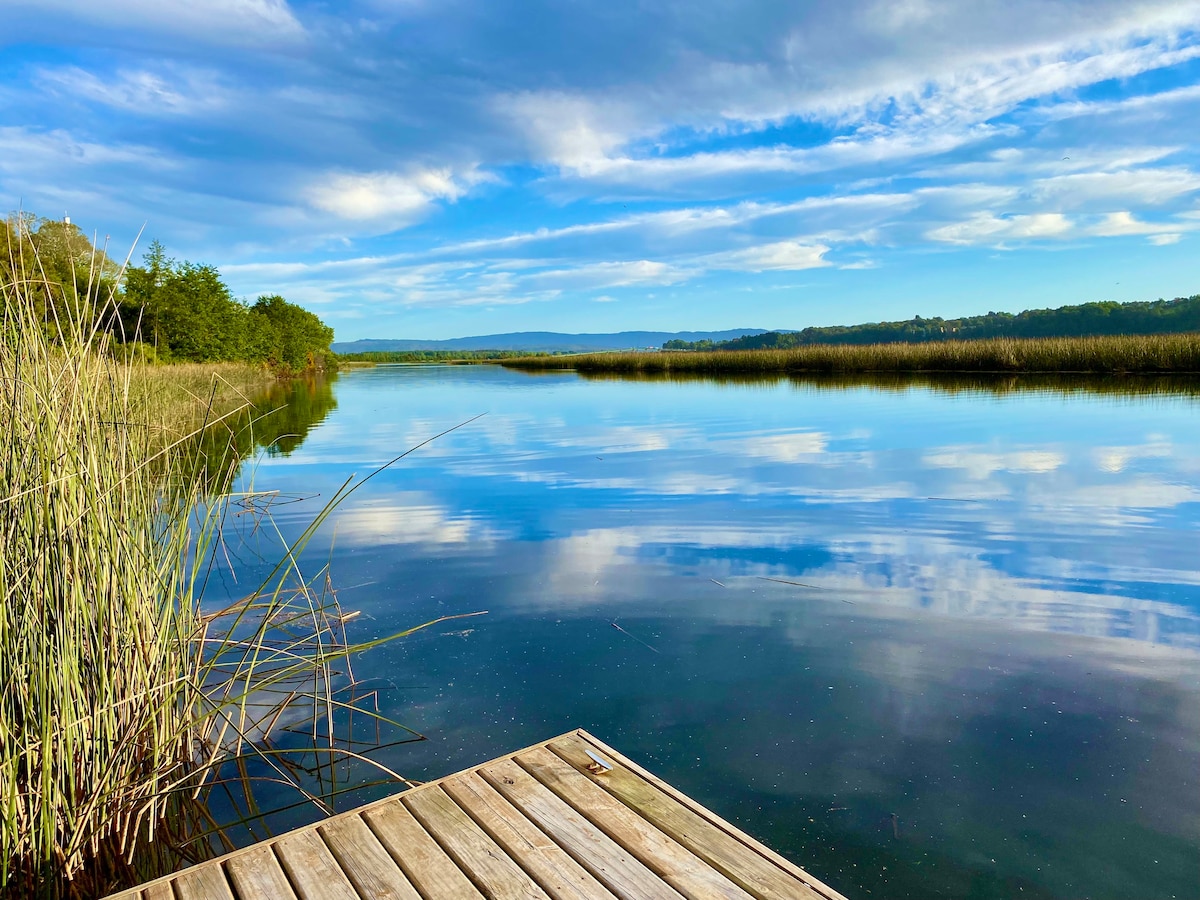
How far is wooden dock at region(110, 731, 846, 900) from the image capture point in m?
2.07

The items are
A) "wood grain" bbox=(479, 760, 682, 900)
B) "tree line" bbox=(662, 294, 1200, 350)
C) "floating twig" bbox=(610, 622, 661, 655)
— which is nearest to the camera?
"wood grain" bbox=(479, 760, 682, 900)

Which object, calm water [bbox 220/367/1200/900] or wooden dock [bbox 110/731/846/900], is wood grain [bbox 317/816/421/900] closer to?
wooden dock [bbox 110/731/846/900]

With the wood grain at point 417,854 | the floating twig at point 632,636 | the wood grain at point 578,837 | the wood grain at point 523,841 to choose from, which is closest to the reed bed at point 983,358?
the floating twig at point 632,636

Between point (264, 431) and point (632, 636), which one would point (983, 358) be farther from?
point (632, 636)

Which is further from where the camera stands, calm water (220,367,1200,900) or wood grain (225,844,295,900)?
calm water (220,367,1200,900)

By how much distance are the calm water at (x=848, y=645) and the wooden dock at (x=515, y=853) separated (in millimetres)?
425

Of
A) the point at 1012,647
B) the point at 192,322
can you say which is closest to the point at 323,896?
the point at 1012,647

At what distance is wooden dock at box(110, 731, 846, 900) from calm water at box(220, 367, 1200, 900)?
1.39 feet

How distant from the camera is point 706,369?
40312 millimetres

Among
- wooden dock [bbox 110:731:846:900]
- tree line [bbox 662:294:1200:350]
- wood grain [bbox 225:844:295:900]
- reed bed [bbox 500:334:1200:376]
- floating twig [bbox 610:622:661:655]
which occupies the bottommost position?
floating twig [bbox 610:622:661:655]

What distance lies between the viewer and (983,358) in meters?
29.7

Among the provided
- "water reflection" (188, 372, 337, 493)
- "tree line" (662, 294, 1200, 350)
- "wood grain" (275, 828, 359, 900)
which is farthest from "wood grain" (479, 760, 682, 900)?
"tree line" (662, 294, 1200, 350)

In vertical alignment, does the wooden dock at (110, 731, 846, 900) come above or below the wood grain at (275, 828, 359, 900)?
above

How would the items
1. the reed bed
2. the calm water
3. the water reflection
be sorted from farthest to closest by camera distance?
the reed bed, the water reflection, the calm water
